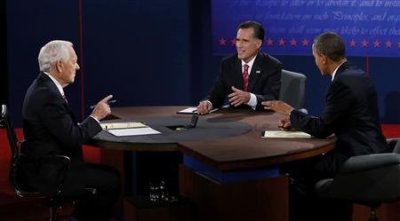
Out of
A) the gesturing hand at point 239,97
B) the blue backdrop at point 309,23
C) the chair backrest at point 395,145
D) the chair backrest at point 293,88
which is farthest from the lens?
the blue backdrop at point 309,23

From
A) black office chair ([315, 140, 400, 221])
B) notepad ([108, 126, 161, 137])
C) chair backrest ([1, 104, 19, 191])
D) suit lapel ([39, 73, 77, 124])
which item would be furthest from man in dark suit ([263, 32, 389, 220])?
chair backrest ([1, 104, 19, 191])

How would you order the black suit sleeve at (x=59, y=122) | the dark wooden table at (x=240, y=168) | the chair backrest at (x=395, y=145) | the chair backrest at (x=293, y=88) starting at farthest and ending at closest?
the chair backrest at (x=293, y=88) → the chair backrest at (x=395, y=145) → the black suit sleeve at (x=59, y=122) → the dark wooden table at (x=240, y=168)

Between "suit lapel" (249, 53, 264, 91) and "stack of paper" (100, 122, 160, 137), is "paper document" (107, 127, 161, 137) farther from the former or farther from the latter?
"suit lapel" (249, 53, 264, 91)

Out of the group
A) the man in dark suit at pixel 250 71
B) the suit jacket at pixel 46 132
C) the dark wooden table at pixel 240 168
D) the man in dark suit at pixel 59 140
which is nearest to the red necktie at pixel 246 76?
the man in dark suit at pixel 250 71

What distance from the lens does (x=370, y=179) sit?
311 centimetres

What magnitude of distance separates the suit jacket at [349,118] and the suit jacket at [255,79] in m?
1.13

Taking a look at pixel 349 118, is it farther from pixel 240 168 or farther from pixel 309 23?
pixel 309 23

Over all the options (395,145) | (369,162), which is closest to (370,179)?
(369,162)

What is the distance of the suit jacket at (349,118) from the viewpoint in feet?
11.0

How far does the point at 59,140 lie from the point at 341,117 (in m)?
1.44

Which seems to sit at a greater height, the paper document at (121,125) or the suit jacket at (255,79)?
the suit jacket at (255,79)

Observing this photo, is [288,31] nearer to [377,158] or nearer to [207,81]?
[207,81]

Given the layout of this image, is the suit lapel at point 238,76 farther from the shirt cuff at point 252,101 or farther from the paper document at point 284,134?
the paper document at point 284,134

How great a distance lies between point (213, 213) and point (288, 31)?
10.2 ft
